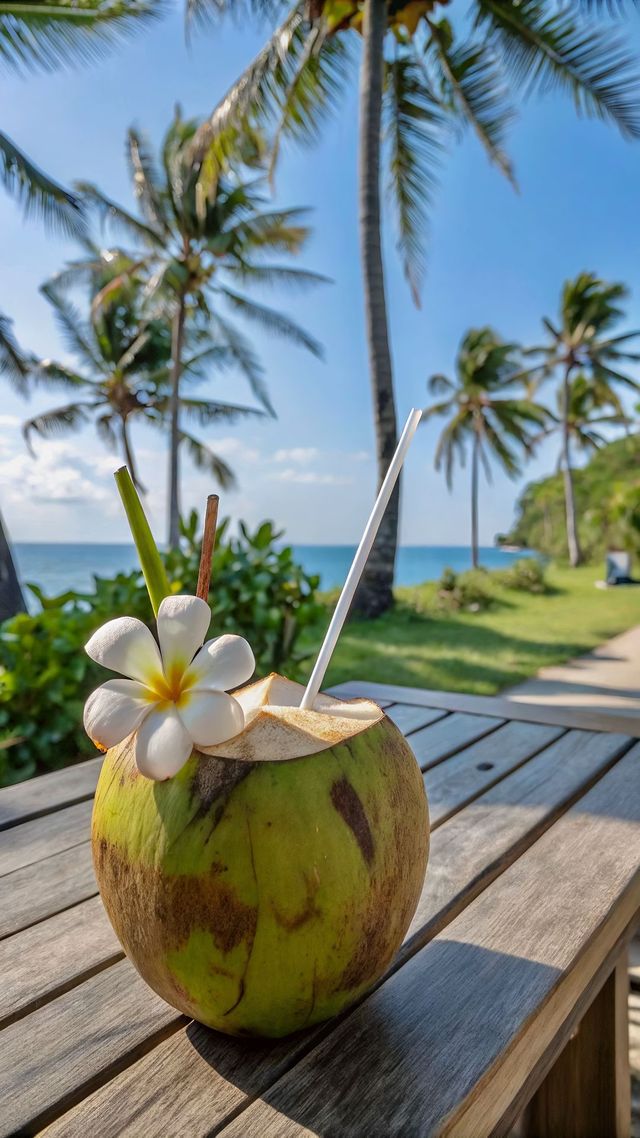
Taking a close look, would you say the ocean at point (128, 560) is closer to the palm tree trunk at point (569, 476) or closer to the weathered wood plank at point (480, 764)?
the palm tree trunk at point (569, 476)

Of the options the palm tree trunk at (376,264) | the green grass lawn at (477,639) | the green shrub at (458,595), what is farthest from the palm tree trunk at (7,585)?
the green shrub at (458,595)

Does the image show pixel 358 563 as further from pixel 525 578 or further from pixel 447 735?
pixel 525 578

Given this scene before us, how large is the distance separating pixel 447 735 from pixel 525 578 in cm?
966

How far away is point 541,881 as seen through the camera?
0.84m

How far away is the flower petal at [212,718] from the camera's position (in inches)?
19.9

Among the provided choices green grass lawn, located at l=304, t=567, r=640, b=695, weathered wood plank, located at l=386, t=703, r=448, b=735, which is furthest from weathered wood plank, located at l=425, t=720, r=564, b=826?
green grass lawn, located at l=304, t=567, r=640, b=695

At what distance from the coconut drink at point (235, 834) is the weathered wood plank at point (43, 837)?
0.45 metres

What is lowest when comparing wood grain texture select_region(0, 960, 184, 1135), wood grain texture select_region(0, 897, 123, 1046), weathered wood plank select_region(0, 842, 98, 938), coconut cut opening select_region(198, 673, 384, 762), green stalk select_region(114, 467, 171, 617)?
weathered wood plank select_region(0, 842, 98, 938)

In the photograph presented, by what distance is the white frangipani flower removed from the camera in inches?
20.0

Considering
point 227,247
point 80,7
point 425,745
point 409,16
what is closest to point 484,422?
point 227,247

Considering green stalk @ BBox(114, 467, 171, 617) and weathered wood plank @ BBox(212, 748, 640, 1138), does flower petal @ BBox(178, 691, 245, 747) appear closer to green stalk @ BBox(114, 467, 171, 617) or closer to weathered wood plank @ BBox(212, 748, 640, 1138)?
green stalk @ BBox(114, 467, 171, 617)

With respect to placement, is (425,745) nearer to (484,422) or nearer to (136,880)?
(136,880)

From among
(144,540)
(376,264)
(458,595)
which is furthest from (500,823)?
(458,595)

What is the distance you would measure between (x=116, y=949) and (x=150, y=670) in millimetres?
356
